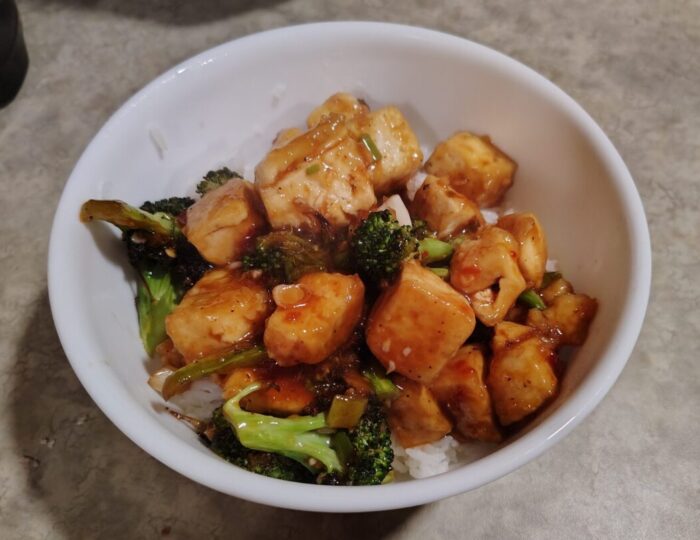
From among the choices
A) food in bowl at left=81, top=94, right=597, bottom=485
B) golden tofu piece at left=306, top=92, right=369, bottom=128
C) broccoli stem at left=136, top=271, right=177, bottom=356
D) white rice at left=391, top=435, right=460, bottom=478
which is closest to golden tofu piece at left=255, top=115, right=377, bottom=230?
food in bowl at left=81, top=94, right=597, bottom=485

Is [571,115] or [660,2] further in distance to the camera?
[660,2]

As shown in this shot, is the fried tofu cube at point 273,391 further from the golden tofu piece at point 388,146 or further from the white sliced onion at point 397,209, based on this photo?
→ the golden tofu piece at point 388,146

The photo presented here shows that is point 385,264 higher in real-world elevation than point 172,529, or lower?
higher

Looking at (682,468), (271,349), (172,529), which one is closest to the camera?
(271,349)

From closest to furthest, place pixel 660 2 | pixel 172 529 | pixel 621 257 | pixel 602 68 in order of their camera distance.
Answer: pixel 621 257 < pixel 172 529 < pixel 602 68 < pixel 660 2

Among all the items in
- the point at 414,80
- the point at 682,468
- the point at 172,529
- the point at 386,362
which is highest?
the point at 414,80

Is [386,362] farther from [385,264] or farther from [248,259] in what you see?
[248,259]

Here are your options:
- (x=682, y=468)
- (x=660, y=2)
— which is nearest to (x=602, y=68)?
(x=660, y=2)

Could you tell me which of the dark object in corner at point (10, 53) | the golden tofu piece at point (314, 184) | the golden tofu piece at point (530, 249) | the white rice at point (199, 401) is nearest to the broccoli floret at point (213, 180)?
the golden tofu piece at point (314, 184)
